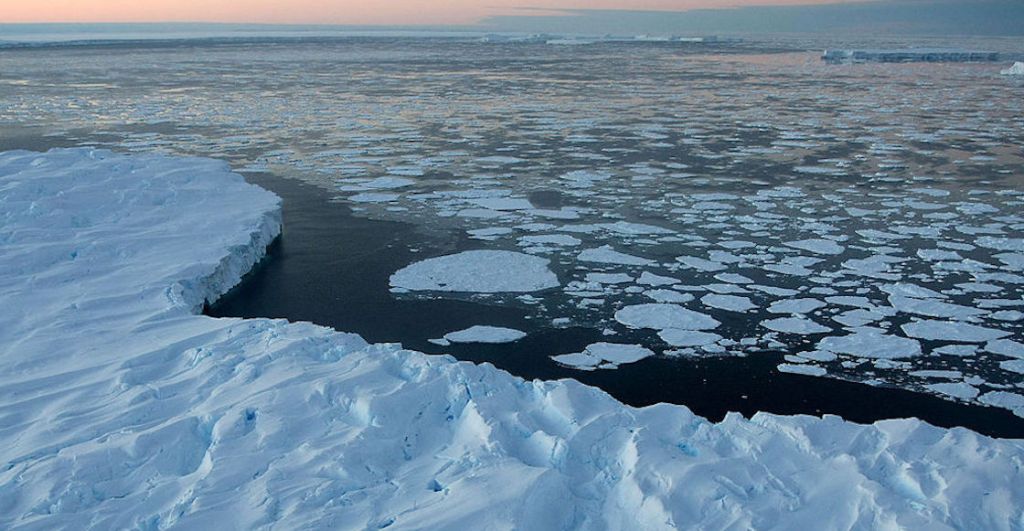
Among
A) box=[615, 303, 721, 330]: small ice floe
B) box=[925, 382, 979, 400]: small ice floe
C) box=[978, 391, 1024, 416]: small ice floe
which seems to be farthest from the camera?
box=[615, 303, 721, 330]: small ice floe

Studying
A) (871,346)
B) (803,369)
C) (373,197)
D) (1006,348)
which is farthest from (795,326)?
(373,197)

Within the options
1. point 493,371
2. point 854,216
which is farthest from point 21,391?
point 854,216

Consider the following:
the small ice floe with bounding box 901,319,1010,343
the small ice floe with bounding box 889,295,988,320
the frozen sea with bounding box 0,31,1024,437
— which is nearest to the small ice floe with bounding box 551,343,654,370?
the frozen sea with bounding box 0,31,1024,437

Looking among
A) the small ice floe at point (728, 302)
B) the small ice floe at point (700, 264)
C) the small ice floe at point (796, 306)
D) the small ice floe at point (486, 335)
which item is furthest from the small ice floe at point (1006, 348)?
the small ice floe at point (486, 335)

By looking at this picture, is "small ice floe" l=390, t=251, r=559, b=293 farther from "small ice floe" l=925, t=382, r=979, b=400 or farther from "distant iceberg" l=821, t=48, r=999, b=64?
"distant iceberg" l=821, t=48, r=999, b=64

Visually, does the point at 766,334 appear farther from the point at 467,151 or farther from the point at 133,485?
the point at 467,151

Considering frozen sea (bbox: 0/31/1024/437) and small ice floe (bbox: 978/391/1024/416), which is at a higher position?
frozen sea (bbox: 0/31/1024/437)

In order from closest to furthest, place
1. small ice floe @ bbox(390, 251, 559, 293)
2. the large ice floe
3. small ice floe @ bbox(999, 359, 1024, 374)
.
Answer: the large ice floe
small ice floe @ bbox(999, 359, 1024, 374)
small ice floe @ bbox(390, 251, 559, 293)

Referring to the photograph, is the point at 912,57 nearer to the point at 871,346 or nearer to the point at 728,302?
the point at 728,302
